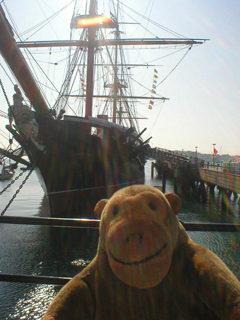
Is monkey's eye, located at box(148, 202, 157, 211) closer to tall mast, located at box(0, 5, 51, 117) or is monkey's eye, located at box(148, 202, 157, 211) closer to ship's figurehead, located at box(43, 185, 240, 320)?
ship's figurehead, located at box(43, 185, 240, 320)

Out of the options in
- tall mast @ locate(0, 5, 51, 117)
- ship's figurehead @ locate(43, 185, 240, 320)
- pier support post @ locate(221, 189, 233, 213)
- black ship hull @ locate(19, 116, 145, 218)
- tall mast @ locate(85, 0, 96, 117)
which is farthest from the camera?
pier support post @ locate(221, 189, 233, 213)

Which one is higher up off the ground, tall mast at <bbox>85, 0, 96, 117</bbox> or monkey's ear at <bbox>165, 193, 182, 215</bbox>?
tall mast at <bbox>85, 0, 96, 117</bbox>

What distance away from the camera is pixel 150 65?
33.4 metres

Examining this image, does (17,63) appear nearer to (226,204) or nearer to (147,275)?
(147,275)

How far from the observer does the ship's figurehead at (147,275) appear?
4.08ft

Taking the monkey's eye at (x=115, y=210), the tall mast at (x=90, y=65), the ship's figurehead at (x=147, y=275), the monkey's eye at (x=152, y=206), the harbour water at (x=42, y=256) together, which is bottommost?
the harbour water at (x=42, y=256)

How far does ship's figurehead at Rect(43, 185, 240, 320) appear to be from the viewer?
4.08ft

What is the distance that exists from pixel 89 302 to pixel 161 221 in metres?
0.55

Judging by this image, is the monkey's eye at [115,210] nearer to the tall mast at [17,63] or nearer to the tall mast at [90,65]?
the tall mast at [17,63]

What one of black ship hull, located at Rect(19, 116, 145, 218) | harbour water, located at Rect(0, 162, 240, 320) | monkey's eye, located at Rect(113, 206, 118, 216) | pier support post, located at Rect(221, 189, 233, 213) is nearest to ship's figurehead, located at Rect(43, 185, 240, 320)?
monkey's eye, located at Rect(113, 206, 118, 216)

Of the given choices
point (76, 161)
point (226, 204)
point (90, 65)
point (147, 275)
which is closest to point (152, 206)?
point (147, 275)

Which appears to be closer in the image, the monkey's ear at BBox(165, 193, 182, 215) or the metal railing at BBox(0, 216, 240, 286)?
the monkey's ear at BBox(165, 193, 182, 215)

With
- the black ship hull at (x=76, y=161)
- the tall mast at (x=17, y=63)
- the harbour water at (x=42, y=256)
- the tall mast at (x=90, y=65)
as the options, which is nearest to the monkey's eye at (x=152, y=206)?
the harbour water at (x=42, y=256)

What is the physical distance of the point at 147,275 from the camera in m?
1.23
